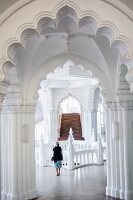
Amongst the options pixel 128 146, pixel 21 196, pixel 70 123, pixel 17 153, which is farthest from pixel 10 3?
pixel 70 123

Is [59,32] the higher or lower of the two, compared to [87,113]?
higher

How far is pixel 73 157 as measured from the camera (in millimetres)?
15297

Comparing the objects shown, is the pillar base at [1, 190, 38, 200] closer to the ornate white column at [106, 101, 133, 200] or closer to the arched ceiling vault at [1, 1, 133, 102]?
the ornate white column at [106, 101, 133, 200]

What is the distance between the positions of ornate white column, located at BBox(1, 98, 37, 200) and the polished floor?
2.74 feet

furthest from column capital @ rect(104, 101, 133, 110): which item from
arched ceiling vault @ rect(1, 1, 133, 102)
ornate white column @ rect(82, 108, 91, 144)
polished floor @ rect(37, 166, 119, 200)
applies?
ornate white column @ rect(82, 108, 91, 144)

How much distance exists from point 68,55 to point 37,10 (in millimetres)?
4979

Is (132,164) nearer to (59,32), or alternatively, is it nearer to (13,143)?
(13,143)

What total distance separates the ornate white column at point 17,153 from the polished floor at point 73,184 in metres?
0.83

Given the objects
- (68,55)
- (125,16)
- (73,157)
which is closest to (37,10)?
(125,16)

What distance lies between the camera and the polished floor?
9877mm

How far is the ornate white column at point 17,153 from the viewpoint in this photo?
9.17 meters

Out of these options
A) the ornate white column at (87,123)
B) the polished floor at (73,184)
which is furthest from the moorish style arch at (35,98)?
the ornate white column at (87,123)

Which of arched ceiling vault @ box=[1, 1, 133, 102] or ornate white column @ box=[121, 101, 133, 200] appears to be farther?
ornate white column @ box=[121, 101, 133, 200]

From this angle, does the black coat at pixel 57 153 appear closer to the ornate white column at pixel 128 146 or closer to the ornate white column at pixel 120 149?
the ornate white column at pixel 120 149
